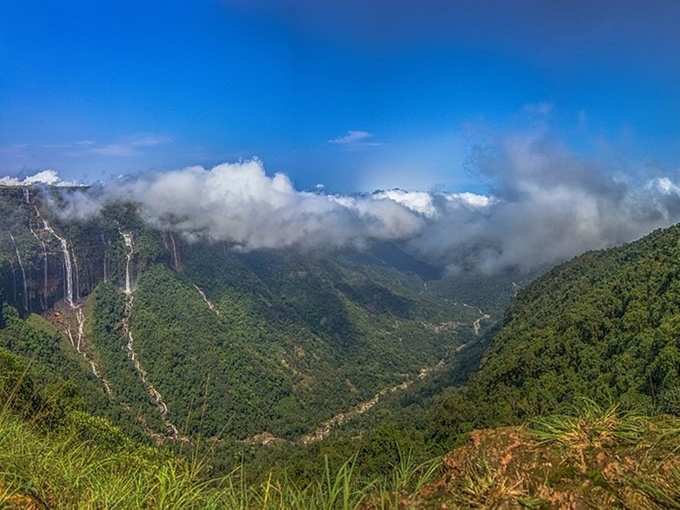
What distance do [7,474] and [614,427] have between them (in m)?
5.58

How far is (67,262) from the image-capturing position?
576 ft

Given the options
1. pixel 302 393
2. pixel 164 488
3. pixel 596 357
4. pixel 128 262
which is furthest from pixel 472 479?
pixel 128 262

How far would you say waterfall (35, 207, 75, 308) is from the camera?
566 ft

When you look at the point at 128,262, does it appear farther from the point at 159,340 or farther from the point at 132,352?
the point at 159,340

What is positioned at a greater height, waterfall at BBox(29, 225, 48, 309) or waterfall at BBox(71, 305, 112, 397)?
waterfall at BBox(29, 225, 48, 309)

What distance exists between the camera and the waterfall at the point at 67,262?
6796 inches

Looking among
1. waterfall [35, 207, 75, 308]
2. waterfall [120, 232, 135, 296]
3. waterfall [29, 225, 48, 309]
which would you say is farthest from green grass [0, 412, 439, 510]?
waterfall [120, 232, 135, 296]

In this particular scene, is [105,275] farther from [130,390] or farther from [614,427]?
[614,427]

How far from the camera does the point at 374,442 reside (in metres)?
45.4

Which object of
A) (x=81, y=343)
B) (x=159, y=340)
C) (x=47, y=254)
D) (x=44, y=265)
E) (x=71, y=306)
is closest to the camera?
Answer: (x=81, y=343)

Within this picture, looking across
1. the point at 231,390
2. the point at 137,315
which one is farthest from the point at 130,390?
the point at 137,315

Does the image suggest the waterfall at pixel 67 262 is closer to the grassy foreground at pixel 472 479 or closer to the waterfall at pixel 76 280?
the waterfall at pixel 76 280

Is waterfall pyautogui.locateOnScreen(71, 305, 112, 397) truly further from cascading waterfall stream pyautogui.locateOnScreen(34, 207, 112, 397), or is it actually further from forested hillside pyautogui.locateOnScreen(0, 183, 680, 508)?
forested hillside pyautogui.locateOnScreen(0, 183, 680, 508)

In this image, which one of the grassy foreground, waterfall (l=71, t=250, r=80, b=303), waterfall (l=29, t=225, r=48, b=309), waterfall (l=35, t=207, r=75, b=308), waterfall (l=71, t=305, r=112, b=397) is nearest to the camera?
the grassy foreground
